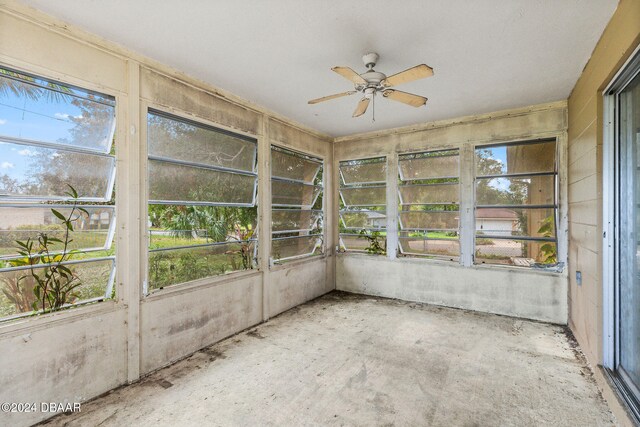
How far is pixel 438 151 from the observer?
4.90 metres

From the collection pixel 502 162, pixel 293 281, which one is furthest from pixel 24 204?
pixel 502 162

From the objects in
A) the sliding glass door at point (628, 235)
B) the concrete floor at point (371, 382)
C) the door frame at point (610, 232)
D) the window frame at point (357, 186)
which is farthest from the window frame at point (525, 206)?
the sliding glass door at point (628, 235)

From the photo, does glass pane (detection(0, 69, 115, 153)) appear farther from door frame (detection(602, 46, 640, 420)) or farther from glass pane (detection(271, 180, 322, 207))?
door frame (detection(602, 46, 640, 420))

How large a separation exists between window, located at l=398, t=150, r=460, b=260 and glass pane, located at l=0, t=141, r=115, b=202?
4.21m

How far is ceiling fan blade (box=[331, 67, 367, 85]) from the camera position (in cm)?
231

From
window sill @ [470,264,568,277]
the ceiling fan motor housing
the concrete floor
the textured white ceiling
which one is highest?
the textured white ceiling

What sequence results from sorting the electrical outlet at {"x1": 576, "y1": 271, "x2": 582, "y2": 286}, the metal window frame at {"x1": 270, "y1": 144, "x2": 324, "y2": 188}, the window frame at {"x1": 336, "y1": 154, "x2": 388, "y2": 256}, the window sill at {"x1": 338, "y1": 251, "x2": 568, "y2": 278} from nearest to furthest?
the electrical outlet at {"x1": 576, "y1": 271, "x2": 582, "y2": 286} → the window sill at {"x1": 338, "y1": 251, "x2": 568, "y2": 278} → the metal window frame at {"x1": 270, "y1": 144, "x2": 324, "y2": 188} → the window frame at {"x1": 336, "y1": 154, "x2": 388, "y2": 256}

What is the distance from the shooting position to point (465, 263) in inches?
184

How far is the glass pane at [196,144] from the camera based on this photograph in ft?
9.87

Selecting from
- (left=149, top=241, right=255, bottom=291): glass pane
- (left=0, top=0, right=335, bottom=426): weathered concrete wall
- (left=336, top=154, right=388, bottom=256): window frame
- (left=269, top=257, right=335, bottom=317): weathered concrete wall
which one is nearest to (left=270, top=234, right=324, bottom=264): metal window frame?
(left=269, top=257, right=335, bottom=317): weathered concrete wall

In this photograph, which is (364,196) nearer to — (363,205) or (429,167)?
(363,205)

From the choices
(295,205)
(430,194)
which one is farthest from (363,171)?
(295,205)

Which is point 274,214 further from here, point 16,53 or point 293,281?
point 16,53

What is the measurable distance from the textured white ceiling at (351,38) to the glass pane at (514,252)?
2.05 metres
